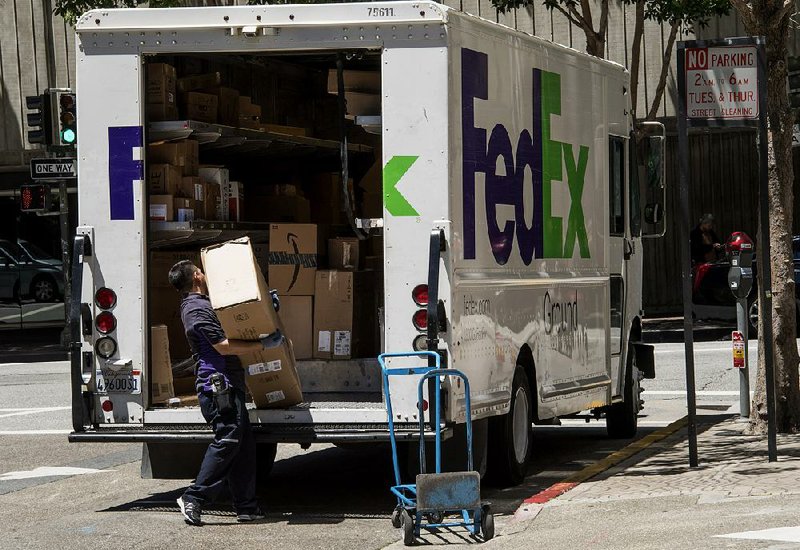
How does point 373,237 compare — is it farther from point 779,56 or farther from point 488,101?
point 779,56

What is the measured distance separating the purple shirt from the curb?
1952mm

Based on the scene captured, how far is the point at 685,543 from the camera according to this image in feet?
24.7

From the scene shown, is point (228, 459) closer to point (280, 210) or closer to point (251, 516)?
point (251, 516)

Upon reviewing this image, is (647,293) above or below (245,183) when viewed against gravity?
below

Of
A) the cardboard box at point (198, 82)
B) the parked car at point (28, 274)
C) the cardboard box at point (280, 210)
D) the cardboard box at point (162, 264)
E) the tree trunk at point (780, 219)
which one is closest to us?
the cardboard box at point (198, 82)

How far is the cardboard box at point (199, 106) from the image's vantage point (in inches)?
407

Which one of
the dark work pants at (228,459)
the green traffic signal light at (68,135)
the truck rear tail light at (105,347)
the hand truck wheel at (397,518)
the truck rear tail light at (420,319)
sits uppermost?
the green traffic signal light at (68,135)

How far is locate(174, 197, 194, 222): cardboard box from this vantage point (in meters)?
10.0

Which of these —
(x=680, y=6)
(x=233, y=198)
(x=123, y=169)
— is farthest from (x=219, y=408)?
(x=680, y=6)

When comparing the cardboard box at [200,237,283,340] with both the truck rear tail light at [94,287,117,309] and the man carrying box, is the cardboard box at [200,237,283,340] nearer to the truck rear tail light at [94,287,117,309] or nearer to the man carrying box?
the man carrying box

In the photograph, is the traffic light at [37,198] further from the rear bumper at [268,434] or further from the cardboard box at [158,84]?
the rear bumper at [268,434]

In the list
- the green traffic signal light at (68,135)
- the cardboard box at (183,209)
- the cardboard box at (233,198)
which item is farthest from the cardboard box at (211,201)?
the green traffic signal light at (68,135)

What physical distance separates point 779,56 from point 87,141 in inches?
216

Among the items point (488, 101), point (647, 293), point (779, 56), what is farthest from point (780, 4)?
point (647, 293)
